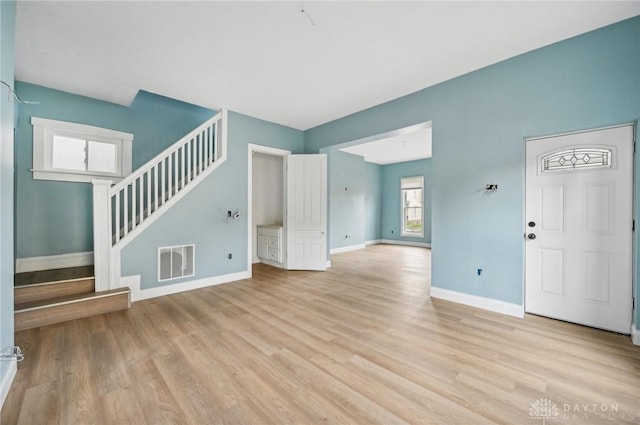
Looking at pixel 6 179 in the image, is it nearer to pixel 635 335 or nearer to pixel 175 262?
pixel 175 262

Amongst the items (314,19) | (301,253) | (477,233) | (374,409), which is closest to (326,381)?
(374,409)

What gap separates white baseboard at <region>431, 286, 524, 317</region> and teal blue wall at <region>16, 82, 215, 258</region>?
540 centimetres

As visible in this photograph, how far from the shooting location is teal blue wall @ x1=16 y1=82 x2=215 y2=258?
11.7 ft

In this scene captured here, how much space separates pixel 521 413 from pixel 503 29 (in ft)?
10.7

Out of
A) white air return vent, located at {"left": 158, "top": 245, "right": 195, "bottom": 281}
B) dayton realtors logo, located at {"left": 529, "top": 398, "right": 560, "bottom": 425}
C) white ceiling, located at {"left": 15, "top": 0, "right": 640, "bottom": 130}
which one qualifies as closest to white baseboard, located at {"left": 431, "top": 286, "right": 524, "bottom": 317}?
dayton realtors logo, located at {"left": 529, "top": 398, "right": 560, "bottom": 425}

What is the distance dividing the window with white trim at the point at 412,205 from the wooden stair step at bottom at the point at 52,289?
8524 mm

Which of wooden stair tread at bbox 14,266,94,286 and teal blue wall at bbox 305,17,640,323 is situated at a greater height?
teal blue wall at bbox 305,17,640,323

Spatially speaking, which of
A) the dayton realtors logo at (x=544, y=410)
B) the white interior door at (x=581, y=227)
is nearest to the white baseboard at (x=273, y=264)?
the white interior door at (x=581, y=227)

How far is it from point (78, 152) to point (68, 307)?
2487 millimetres

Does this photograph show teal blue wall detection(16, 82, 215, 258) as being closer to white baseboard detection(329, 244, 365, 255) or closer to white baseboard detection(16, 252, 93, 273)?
white baseboard detection(16, 252, 93, 273)

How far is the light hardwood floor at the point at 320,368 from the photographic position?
5.17ft

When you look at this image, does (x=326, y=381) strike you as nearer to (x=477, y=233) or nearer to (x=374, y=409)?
(x=374, y=409)

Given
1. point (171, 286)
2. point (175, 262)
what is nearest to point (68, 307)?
point (171, 286)

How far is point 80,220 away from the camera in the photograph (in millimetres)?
3996
